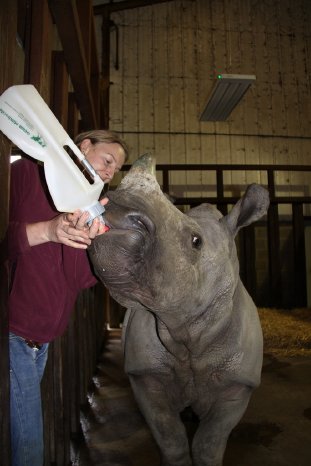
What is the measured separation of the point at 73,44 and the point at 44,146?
1.77m

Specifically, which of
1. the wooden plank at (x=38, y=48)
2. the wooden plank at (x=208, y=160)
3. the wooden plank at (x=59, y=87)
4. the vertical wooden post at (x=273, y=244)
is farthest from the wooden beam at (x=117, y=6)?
the wooden plank at (x=38, y=48)

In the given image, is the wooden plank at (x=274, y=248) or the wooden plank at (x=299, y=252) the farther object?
the wooden plank at (x=299, y=252)

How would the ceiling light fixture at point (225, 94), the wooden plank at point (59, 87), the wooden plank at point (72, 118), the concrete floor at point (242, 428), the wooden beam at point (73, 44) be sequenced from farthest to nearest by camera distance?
the ceiling light fixture at point (225, 94)
the wooden plank at point (72, 118)
the concrete floor at point (242, 428)
the wooden plank at point (59, 87)
the wooden beam at point (73, 44)

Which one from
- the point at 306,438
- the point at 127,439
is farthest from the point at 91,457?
the point at 306,438

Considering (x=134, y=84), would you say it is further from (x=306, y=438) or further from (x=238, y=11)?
(x=306, y=438)

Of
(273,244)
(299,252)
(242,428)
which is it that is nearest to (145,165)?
(242,428)

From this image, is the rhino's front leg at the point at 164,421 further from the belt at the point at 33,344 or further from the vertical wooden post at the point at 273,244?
the vertical wooden post at the point at 273,244

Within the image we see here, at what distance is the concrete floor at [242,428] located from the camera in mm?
2717

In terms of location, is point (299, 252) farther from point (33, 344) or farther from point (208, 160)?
point (33, 344)

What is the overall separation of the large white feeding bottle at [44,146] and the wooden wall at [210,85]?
9.45m

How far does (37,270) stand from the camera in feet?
5.12

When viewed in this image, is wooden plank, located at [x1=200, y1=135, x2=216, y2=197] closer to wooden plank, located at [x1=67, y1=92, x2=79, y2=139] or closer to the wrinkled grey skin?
wooden plank, located at [x1=67, y1=92, x2=79, y2=139]

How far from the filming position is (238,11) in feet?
37.4

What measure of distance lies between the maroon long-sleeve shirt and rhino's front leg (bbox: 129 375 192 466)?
0.69m
